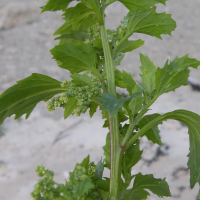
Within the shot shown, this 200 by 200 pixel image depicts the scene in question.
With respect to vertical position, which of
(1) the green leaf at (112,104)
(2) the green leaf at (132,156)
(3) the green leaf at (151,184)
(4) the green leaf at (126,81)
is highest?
(4) the green leaf at (126,81)

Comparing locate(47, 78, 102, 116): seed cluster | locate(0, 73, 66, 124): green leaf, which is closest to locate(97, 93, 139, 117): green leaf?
locate(47, 78, 102, 116): seed cluster

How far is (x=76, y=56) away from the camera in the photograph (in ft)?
1.67

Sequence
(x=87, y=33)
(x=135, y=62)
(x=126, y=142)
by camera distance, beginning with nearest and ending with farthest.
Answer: (x=126, y=142)
(x=87, y=33)
(x=135, y=62)

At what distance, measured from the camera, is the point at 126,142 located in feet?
1.60

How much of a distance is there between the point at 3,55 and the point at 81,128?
5.38ft

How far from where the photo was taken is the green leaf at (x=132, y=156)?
1.73ft

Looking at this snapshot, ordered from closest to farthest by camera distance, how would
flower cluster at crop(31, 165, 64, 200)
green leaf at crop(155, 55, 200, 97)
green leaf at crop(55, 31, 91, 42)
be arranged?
flower cluster at crop(31, 165, 64, 200) < green leaf at crop(155, 55, 200, 97) < green leaf at crop(55, 31, 91, 42)

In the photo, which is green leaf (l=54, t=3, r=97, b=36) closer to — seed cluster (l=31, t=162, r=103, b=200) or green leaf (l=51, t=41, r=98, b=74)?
green leaf (l=51, t=41, r=98, b=74)

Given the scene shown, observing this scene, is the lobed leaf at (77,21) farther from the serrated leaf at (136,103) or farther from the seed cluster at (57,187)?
the seed cluster at (57,187)

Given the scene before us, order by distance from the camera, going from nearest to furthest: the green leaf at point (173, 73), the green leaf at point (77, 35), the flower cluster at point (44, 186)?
the flower cluster at point (44, 186) → the green leaf at point (173, 73) → the green leaf at point (77, 35)

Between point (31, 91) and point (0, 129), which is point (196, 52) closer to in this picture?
point (0, 129)

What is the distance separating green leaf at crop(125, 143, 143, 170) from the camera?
526 millimetres

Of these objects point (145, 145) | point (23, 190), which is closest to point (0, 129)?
point (23, 190)

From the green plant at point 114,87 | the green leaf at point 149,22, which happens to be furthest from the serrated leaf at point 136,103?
the green leaf at point 149,22
